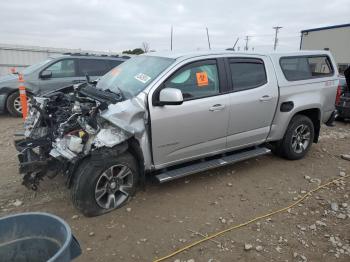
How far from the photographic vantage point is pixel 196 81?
412 centimetres

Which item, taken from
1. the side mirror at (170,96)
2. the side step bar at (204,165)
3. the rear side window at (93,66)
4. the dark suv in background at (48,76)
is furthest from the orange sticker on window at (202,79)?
the rear side window at (93,66)

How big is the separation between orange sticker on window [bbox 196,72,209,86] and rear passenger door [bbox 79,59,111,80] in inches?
225

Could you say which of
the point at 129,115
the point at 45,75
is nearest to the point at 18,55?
Result: the point at 45,75

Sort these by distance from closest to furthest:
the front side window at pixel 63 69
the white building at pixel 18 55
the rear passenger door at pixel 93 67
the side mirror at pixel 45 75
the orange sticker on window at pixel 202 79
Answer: the orange sticker on window at pixel 202 79
the side mirror at pixel 45 75
the front side window at pixel 63 69
the rear passenger door at pixel 93 67
the white building at pixel 18 55

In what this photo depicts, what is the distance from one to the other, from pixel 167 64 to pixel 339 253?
Result: 2831mm

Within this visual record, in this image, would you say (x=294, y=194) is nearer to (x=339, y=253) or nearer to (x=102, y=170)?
(x=339, y=253)

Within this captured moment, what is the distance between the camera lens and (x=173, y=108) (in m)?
3.83

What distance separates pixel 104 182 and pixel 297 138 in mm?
3496

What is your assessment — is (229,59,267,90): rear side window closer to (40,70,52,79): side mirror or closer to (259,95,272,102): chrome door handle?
(259,95,272,102): chrome door handle

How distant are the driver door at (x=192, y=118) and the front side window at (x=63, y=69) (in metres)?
5.99

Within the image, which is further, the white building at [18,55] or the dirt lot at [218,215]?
the white building at [18,55]

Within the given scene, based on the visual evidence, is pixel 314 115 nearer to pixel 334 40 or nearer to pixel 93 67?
pixel 93 67

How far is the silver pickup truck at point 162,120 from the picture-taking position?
3.50 m

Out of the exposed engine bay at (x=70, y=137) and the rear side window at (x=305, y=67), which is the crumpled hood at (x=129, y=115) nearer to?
the exposed engine bay at (x=70, y=137)
